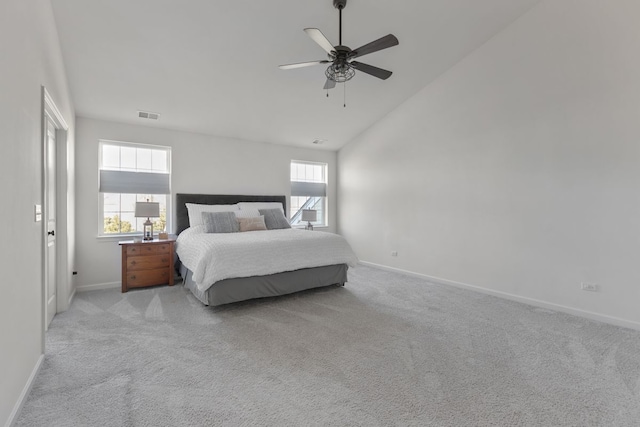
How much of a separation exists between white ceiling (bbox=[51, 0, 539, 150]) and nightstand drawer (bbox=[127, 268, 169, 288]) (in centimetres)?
223

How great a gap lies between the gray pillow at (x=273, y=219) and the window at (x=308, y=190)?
3.68 feet

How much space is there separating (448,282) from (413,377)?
281 centimetres

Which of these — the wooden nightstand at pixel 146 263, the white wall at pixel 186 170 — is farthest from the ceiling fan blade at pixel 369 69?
the wooden nightstand at pixel 146 263

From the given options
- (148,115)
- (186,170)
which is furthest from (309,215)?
(148,115)

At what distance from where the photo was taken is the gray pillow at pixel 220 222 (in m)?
4.49

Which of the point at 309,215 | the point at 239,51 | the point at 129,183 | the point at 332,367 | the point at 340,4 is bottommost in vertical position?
the point at 332,367

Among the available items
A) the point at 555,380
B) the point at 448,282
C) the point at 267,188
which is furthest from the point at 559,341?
the point at 267,188

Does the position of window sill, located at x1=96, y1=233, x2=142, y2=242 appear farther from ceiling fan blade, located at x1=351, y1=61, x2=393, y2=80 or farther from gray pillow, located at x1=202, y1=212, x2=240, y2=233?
ceiling fan blade, located at x1=351, y1=61, x2=393, y2=80

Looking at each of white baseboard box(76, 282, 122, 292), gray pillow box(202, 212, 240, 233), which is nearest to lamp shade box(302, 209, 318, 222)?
gray pillow box(202, 212, 240, 233)

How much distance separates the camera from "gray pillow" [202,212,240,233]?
4492 mm

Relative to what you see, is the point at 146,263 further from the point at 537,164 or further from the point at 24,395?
the point at 537,164

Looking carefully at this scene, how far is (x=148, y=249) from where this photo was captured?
14.2ft

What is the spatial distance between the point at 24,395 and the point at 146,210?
9.22ft

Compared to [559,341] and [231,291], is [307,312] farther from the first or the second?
[559,341]
